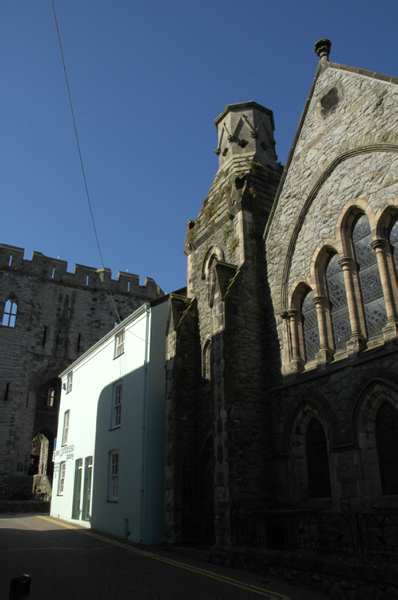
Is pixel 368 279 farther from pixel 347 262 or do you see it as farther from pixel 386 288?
pixel 386 288

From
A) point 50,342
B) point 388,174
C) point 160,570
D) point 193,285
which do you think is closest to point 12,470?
point 50,342

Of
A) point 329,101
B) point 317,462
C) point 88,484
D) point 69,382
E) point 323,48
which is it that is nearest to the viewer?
point 317,462

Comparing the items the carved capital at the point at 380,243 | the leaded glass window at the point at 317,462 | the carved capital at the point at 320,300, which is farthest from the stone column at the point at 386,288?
the leaded glass window at the point at 317,462

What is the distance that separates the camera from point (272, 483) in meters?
10.3

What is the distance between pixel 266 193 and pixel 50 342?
23622 mm

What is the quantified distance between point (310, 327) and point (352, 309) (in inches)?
58.5

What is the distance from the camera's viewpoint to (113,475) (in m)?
15.5

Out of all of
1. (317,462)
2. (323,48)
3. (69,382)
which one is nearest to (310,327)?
(317,462)

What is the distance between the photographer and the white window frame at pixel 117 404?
16.1m

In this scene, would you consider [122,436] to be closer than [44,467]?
Yes

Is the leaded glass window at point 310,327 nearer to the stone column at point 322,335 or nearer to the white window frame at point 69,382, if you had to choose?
the stone column at point 322,335

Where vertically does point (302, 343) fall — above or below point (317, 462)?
above

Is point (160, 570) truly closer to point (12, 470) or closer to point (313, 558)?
point (313, 558)

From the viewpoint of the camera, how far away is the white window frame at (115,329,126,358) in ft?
55.8
